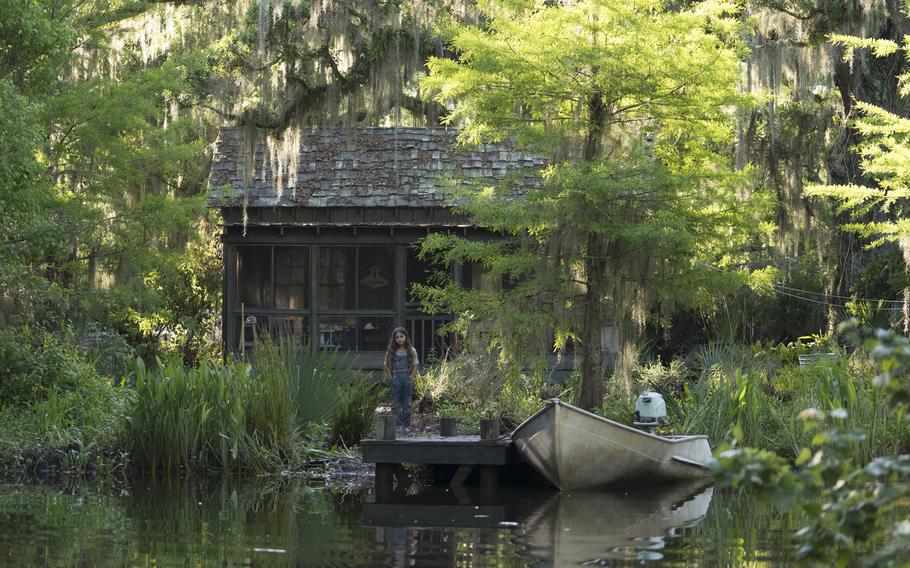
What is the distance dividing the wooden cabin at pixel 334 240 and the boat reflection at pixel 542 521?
10.1 metres

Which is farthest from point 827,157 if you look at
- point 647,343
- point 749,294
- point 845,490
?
point 845,490

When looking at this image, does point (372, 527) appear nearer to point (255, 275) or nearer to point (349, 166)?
point (255, 275)

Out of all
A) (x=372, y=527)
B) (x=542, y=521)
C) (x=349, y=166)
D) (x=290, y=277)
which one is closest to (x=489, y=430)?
(x=542, y=521)

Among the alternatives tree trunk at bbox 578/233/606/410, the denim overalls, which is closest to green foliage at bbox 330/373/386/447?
the denim overalls

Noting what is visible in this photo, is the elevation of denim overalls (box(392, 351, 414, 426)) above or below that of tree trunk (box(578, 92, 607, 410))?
below

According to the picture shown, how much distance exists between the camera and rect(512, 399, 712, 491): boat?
13.9 metres

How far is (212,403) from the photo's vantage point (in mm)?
15516

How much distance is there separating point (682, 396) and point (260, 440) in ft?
21.5

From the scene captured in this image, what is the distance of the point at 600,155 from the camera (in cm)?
1802

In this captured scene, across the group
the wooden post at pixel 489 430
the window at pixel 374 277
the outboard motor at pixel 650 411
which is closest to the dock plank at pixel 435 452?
the wooden post at pixel 489 430

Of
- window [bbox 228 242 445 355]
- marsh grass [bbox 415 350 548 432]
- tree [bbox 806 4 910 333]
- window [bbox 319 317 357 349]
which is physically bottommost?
marsh grass [bbox 415 350 548 432]

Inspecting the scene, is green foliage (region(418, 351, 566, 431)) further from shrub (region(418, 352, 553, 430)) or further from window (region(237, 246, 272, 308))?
window (region(237, 246, 272, 308))

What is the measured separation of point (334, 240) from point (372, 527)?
1385 centimetres

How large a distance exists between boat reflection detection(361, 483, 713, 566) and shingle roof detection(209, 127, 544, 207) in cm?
1048
